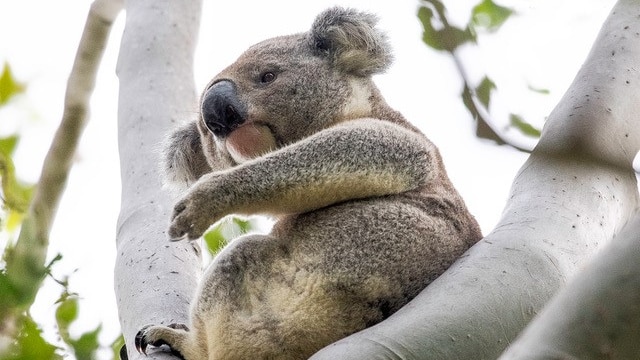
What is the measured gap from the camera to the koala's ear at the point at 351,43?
399 centimetres

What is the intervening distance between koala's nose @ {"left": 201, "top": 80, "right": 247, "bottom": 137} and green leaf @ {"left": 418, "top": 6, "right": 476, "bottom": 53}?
6.17ft

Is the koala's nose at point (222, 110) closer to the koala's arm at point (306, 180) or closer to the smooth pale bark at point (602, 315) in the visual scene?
the koala's arm at point (306, 180)

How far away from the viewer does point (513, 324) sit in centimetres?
213

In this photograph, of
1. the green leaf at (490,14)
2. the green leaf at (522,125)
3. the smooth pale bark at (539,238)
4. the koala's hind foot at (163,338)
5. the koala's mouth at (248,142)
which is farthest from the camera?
the koala's mouth at (248,142)

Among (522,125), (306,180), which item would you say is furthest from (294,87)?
(522,125)

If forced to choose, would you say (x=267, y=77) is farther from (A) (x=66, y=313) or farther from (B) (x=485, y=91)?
(B) (x=485, y=91)

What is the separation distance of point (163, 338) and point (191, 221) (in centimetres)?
41

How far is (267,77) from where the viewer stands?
395cm

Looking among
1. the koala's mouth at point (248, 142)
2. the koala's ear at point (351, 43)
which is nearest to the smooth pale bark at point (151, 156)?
the koala's mouth at point (248, 142)

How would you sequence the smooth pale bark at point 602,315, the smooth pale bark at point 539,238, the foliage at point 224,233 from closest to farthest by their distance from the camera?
1. the smooth pale bark at point 602,315
2. the smooth pale bark at point 539,238
3. the foliage at point 224,233

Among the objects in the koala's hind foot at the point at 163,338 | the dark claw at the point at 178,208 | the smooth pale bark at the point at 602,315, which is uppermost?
the dark claw at the point at 178,208

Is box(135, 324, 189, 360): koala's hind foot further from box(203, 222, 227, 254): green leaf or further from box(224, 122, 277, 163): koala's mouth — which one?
box(203, 222, 227, 254): green leaf


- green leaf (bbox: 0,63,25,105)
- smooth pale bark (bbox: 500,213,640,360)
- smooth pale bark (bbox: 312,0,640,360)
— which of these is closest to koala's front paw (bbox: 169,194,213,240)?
smooth pale bark (bbox: 312,0,640,360)

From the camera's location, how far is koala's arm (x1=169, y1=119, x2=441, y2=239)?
121 inches
